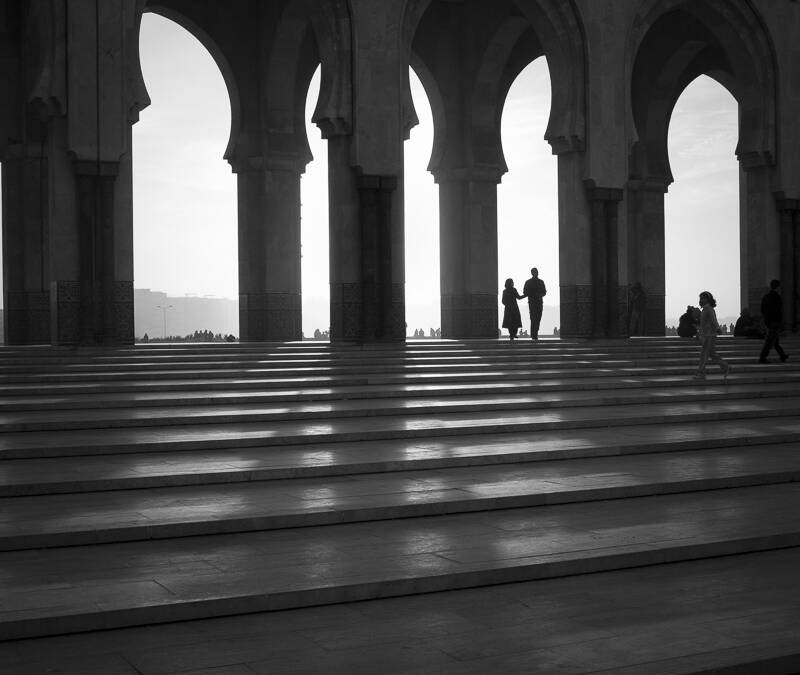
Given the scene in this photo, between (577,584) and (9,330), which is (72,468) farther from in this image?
(9,330)

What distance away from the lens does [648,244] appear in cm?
2222

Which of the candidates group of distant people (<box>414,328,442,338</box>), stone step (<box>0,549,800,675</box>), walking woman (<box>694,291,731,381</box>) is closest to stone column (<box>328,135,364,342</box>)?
walking woman (<box>694,291,731,381</box>)

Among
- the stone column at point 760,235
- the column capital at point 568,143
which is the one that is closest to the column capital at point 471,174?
the column capital at point 568,143

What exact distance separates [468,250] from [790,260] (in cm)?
595

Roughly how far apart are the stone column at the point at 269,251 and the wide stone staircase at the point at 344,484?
262 inches

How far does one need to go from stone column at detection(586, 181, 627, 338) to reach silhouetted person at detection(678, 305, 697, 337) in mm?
2268

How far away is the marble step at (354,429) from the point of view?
7016 mm

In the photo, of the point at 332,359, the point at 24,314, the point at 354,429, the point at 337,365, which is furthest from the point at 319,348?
the point at 354,429

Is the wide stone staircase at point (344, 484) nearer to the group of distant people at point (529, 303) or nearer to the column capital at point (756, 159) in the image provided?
the group of distant people at point (529, 303)

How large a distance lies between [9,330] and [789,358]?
1256cm

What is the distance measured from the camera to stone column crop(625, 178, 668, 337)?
72.4 ft

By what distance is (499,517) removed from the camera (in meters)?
5.48

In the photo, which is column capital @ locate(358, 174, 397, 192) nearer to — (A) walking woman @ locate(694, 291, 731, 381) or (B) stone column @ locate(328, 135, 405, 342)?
(B) stone column @ locate(328, 135, 405, 342)

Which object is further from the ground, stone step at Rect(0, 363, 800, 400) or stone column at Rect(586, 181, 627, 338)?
stone column at Rect(586, 181, 627, 338)
